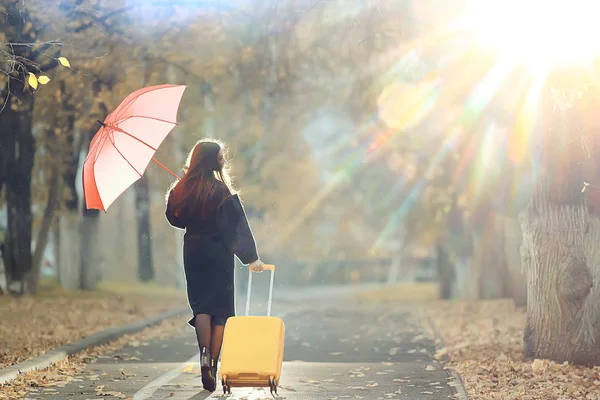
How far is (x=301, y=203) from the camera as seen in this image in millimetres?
39188

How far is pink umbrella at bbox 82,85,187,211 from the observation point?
9055 millimetres

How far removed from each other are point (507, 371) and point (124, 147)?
4.37 m

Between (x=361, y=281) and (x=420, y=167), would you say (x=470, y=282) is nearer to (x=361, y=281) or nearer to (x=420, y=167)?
(x=420, y=167)

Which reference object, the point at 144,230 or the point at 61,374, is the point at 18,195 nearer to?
the point at 144,230

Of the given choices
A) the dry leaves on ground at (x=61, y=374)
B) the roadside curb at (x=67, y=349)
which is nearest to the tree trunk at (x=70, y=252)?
the roadside curb at (x=67, y=349)

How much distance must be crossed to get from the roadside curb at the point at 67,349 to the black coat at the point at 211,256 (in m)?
2.14

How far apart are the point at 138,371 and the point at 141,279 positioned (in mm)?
27433

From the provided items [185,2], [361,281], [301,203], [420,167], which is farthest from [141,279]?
[361,281]

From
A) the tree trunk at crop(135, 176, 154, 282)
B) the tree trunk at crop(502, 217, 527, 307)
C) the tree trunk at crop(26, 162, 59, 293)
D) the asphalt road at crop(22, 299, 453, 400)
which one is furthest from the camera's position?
the tree trunk at crop(135, 176, 154, 282)

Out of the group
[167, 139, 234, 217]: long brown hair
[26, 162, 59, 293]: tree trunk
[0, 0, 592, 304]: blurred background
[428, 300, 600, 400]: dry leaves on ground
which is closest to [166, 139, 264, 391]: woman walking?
[167, 139, 234, 217]: long brown hair

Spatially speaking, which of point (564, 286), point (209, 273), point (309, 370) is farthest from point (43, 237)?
point (209, 273)

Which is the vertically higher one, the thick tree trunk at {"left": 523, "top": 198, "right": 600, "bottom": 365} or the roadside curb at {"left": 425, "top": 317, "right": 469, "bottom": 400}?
the thick tree trunk at {"left": 523, "top": 198, "right": 600, "bottom": 365}

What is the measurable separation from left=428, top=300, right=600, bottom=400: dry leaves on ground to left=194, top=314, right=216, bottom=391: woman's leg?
2231 millimetres

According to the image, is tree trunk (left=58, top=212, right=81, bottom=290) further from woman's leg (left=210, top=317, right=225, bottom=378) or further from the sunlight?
woman's leg (left=210, top=317, right=225, bottom=378)
